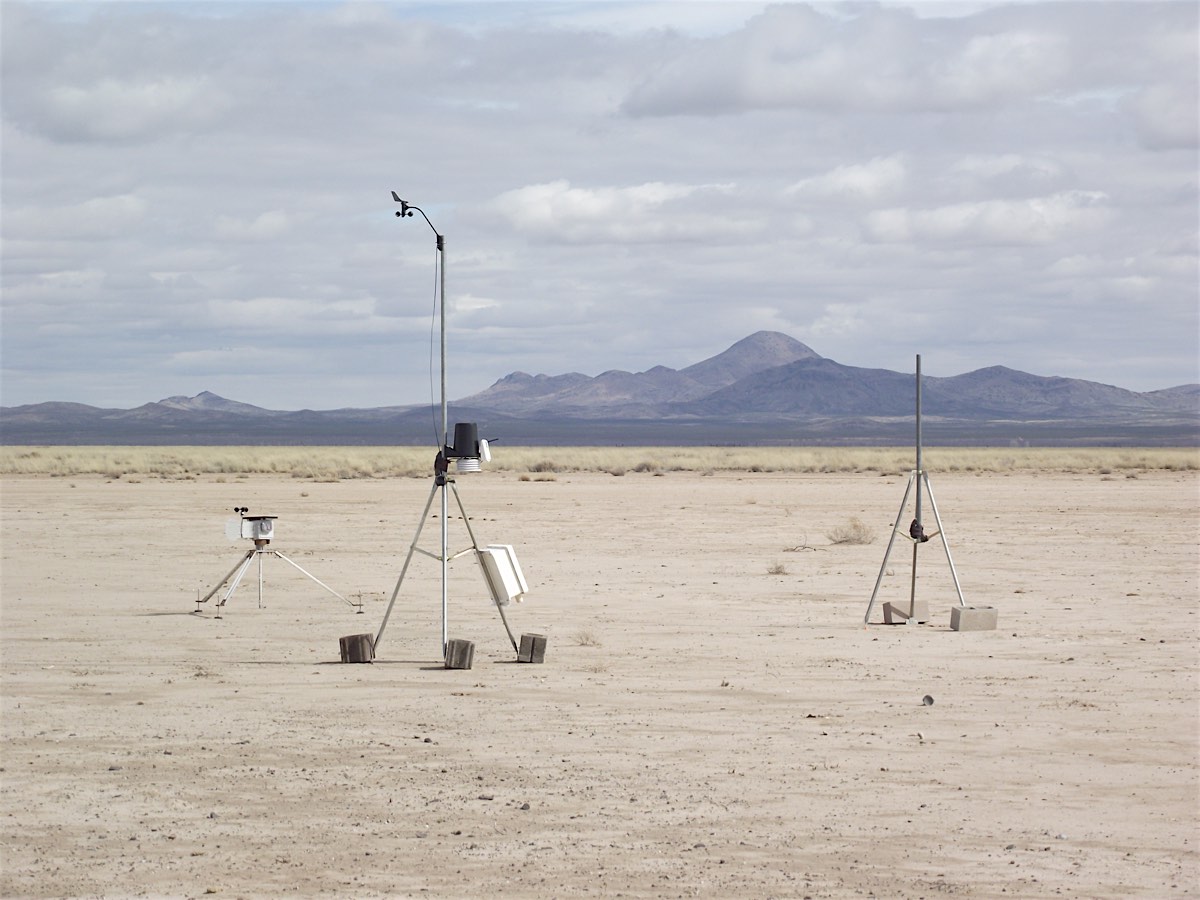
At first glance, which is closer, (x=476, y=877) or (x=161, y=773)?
(x=476, y=877)

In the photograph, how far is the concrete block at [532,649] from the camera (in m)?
12.8

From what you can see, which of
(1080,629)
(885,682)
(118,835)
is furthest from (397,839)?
(1080,629)

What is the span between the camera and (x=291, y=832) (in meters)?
7.70

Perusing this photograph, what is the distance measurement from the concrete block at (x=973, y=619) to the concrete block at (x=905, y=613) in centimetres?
54

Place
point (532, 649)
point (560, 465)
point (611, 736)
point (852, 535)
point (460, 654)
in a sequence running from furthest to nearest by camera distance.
Result: point (560, 465), point (852, 535), point (532, 649), point (460, 654), point (611, 736)

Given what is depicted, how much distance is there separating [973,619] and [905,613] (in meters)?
0.79

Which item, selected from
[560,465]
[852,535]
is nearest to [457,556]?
[852,535]

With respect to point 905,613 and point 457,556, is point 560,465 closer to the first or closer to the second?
point 905,613

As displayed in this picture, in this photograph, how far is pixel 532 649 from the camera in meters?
12.8

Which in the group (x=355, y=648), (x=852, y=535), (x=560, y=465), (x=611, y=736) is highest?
(x=560, y=465)

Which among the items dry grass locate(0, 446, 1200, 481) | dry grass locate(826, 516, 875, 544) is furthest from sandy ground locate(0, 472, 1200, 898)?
dry grass locate(0, 446, 1200, 481)

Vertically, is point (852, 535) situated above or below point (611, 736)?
above

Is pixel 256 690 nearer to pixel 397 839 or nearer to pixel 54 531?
pixel 397 839

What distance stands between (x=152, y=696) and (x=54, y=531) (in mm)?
17526
